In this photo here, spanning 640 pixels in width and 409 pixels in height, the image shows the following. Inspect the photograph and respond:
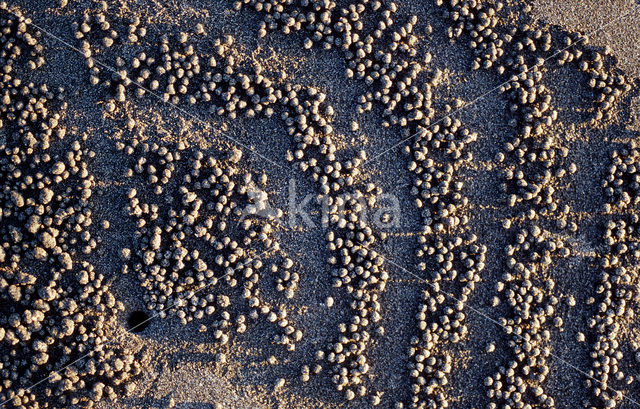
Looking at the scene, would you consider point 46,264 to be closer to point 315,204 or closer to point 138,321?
point 138,321

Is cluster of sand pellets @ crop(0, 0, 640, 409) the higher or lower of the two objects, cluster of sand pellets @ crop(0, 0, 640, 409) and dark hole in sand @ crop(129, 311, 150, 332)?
the higher

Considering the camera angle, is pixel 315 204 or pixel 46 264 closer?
pixel 46 264

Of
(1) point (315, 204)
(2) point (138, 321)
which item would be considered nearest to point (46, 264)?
(2) point (138, 321)

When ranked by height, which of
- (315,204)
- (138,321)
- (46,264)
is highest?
(315,204)

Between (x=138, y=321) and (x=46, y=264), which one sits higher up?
→ (x=46, y=264)

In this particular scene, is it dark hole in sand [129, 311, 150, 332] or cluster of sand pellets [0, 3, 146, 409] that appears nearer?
cluster of sand pellets [0, 3, 146, 409]

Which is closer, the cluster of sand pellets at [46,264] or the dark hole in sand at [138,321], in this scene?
the cluster of sand pellets at [46,264]

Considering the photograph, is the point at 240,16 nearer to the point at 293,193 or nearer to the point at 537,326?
the point at 293,193
